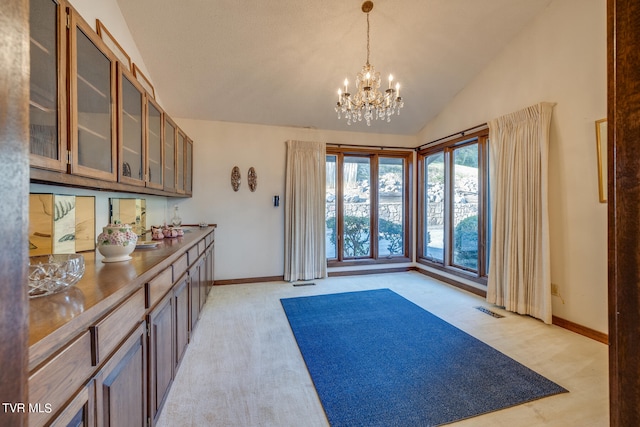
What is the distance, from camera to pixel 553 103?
3000 millimetres

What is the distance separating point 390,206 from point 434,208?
2.57ft

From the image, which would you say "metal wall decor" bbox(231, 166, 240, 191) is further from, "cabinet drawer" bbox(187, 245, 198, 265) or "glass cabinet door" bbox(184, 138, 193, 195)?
"cabinet drawer" bbox(187, 245, 198, 265)

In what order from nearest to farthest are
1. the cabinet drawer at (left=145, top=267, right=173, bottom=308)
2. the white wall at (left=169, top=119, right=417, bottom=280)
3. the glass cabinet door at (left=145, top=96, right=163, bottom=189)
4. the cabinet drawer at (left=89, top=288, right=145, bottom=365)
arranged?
the cabinet drawer at (left=89, top=288, right=145, bottom=365) < the cabinet drawer at (left=145, top=267, right=173, bottom=308) < the glass cabinet door at (left=145, top=96, right=163, bottom=189) < the white wall at (left=169, top=119, right=417, bottom=280)

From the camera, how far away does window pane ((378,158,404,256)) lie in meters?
5.34

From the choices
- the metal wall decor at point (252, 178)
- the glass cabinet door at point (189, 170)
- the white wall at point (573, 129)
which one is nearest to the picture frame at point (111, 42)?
the glass cabinet door at point (189, 170)

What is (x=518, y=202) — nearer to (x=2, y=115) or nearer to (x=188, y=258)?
(x=188, y=258)

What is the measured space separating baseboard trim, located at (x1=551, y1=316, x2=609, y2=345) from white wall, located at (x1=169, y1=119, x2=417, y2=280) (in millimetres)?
3633

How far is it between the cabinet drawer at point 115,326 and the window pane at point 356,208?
4.00m

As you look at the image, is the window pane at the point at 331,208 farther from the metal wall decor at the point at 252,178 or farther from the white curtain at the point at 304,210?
the metal wall decor at the point at 252,178

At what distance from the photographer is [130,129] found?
1980 millimetres

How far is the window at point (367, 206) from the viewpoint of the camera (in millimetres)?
5109

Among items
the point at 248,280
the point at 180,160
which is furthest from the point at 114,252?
the point at 248,280

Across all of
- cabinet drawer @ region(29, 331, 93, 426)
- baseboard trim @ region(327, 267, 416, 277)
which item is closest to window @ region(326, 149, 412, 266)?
baseboard trim @ region(327, 267, 416, 277)

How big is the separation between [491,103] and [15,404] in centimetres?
459
